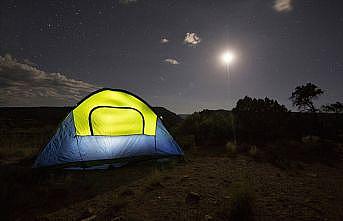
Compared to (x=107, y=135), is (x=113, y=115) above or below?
above

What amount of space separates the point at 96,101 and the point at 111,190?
277 cm

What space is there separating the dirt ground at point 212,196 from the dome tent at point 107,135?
0.95 m

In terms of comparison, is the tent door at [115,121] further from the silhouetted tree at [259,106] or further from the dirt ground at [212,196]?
the silhouetted tree at [259,106]

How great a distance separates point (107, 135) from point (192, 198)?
3450 mm

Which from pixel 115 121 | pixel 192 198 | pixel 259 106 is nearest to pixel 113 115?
pixel 115 121

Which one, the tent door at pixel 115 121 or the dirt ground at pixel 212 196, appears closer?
the dirt ground at pixel 212 196

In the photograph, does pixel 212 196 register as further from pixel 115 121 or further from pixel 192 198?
pixel 115 121

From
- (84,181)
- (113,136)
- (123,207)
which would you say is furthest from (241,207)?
(113,136)

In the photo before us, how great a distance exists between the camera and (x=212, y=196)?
3.82m

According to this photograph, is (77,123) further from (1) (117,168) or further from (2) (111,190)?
(2) (111,190)

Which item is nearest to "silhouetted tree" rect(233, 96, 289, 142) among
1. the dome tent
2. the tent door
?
the dome tent

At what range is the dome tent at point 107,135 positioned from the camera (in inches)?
213

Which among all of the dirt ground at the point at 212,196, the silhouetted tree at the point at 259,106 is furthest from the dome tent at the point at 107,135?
the silhouetted tree at the point at 259,106

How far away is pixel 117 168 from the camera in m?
6.00
